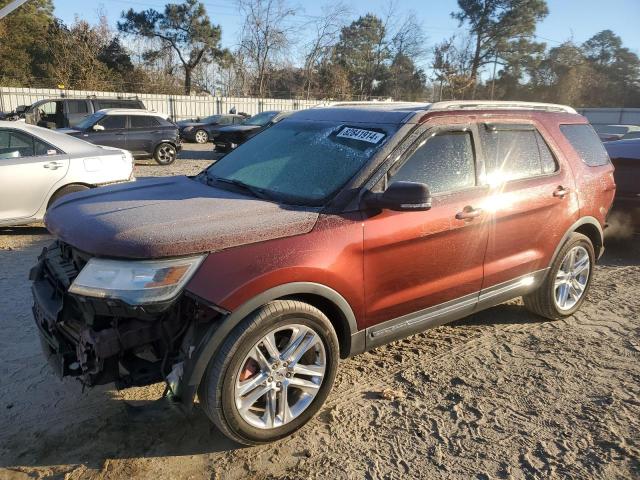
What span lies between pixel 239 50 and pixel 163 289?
140ft

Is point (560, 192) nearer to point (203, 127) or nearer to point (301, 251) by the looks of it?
point (301, 251)

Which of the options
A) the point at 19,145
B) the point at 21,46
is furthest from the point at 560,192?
the point at 21,46

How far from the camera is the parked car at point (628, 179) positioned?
6465mm

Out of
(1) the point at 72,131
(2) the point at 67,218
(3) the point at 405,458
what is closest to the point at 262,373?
(3) the point at 405,458

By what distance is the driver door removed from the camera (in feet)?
9.98

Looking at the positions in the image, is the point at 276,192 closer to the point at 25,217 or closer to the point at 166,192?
the point at 166,192

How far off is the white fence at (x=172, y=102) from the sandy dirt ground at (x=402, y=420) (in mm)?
25312

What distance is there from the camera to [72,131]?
13.1 metres

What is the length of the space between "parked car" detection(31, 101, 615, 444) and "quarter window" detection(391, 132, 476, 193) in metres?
0.01

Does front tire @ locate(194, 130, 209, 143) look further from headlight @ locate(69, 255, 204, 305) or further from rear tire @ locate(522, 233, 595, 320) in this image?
headlight @ locate(69, 255, 204, 305)

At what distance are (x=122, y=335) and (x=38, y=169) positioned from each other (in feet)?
16.5

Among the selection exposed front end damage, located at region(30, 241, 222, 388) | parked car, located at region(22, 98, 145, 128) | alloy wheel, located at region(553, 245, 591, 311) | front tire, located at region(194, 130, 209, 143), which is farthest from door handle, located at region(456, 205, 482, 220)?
front tire, located at region(194, 130, 209, 143)

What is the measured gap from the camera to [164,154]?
48.4 feet

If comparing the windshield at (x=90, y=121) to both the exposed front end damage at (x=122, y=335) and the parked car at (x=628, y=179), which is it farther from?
the parked car at (x=628, y=179)
